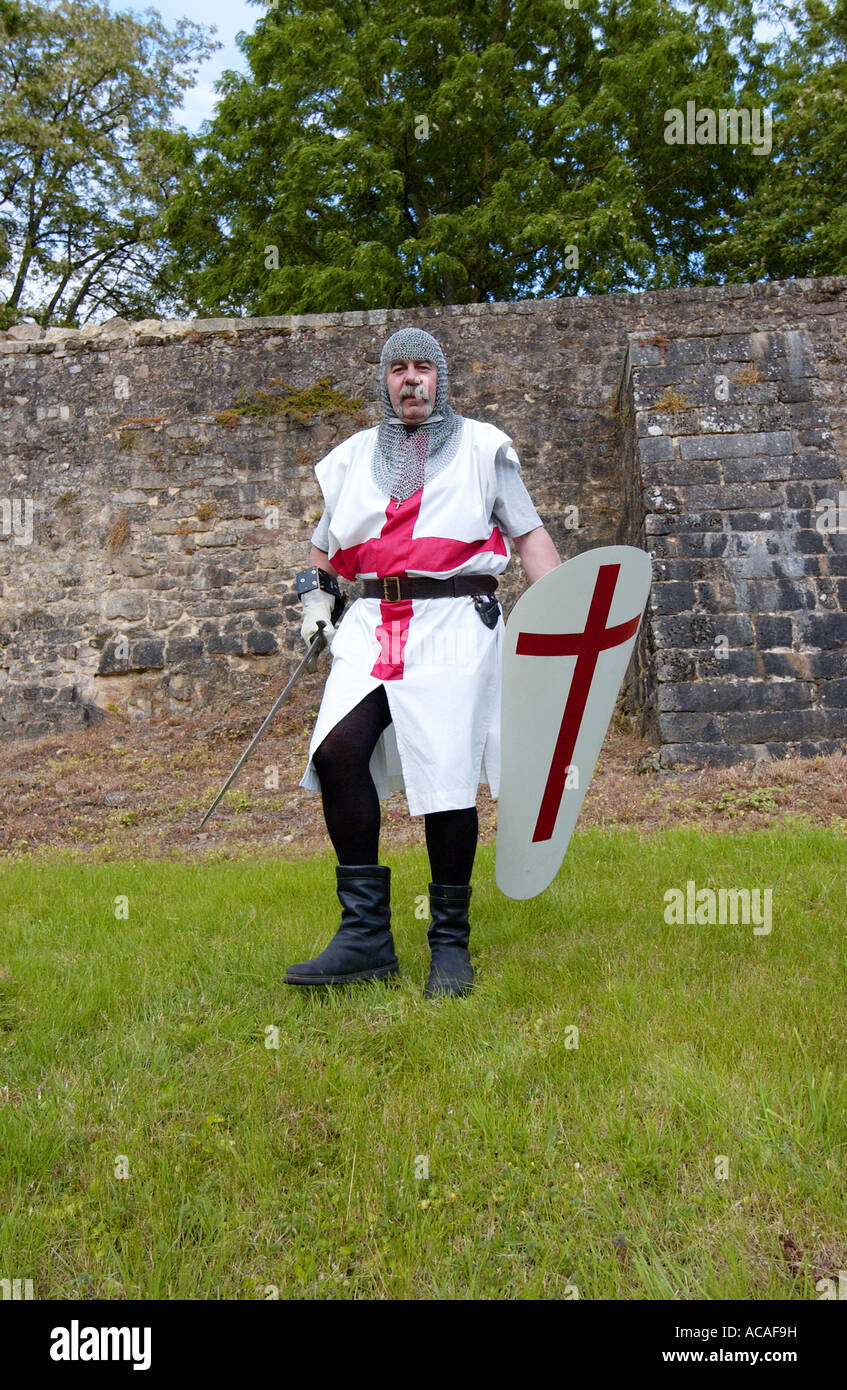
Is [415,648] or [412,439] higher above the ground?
[412,439]

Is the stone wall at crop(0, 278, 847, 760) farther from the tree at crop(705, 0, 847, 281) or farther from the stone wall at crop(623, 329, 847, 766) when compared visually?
the tree at crop(705, 0, 847, 281)

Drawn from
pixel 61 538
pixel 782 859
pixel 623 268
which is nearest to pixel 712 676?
pixel 782 859

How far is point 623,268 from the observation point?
1244 centimetres

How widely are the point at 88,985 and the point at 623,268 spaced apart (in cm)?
1207

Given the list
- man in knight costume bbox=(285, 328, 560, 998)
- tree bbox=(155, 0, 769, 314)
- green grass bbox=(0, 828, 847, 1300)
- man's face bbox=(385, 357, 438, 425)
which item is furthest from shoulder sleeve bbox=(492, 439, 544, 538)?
tree bbox=(155, 0, 769, 314)

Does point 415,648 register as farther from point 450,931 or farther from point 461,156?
point 461,156

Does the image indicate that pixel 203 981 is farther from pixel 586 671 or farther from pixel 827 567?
pixel 827 567

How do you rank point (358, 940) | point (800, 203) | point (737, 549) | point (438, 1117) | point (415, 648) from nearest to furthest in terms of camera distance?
point (438, 1117) < point (358, 940) < point (415, 648) < point (737, 549) < point (800, 203)

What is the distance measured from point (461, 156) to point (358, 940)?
1332 cm

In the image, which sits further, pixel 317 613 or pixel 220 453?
pixel 220 453

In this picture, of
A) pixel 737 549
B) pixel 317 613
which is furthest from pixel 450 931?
pixel 737 549

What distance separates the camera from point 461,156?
13.3 metres

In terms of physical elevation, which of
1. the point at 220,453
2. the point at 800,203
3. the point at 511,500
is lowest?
the point at 511,500

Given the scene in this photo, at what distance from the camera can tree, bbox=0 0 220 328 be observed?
1622cm
